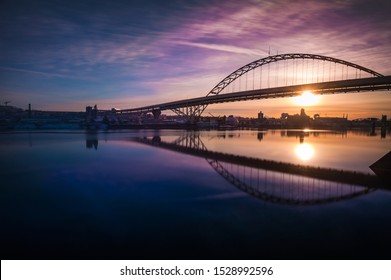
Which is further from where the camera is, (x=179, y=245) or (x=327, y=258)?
(x=179, y=245)

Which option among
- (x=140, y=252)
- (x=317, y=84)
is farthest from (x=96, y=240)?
(x=317, y=84)

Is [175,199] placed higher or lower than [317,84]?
lower

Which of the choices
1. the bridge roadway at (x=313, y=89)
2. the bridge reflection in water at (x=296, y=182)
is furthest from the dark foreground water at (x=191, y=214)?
the bridge roadway at (x=313, y=89)

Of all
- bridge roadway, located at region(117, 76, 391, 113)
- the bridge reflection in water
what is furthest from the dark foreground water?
bridge roadway, located at region(117, 76, 391, 113)

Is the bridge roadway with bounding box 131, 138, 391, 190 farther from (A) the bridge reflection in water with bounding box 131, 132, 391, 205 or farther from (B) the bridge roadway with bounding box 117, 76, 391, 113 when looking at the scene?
(B) the bridge roadway with bounding box 117, 76, 391, 113

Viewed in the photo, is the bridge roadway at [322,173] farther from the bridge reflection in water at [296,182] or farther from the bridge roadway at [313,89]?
the bridge roadway at [313,89]

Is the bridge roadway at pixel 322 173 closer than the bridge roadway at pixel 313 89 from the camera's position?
Yes

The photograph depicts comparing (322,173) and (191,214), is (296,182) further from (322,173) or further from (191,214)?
(191,214)

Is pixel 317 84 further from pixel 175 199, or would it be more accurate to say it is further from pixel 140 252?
pixel 140 252

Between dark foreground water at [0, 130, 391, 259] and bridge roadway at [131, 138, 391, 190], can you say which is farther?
bridge roadway at [131, 138, 391, 190]
